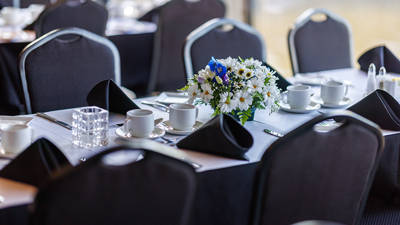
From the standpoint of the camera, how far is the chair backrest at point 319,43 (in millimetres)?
3586

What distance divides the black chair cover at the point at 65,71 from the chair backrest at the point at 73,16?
1281 millimetres

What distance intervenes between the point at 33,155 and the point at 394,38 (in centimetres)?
414

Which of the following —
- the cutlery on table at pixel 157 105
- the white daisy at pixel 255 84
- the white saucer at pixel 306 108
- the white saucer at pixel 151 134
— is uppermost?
the white daisy at pixel 255 84

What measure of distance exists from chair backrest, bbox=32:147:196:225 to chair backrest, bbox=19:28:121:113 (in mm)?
1445

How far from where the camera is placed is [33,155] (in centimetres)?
162

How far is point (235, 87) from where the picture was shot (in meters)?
2.10

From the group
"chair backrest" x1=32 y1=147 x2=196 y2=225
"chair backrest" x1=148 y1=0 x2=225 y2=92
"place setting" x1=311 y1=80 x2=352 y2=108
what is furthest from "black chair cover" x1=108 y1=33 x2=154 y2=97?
"chair backrest" x1=32 y1=147 x2=196 y2=225

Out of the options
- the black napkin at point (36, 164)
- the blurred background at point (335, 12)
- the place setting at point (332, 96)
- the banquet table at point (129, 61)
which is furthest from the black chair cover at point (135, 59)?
the black napkin at point (36, 164)

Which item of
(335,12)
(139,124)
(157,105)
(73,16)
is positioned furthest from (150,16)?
(139,124)

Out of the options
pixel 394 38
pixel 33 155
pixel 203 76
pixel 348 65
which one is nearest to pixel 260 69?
pixel 203 76

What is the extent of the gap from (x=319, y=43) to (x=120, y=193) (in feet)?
8.55

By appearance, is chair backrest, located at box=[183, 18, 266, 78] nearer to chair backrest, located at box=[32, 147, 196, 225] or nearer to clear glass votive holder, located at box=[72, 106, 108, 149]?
clear glass votive holder, located at box=[72, 106, 108, 149]

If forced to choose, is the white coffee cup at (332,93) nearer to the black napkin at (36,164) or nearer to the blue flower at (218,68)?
the blue flower at (218,68)

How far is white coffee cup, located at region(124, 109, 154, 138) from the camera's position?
202 cm
